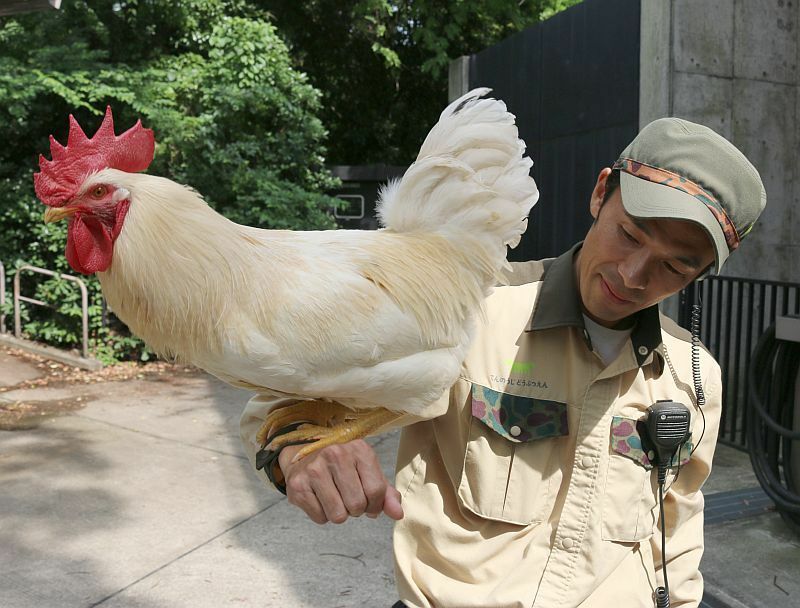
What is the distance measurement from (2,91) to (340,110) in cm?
776

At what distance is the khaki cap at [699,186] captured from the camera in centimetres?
150

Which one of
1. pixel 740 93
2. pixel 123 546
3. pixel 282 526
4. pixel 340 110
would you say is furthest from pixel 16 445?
pixel 340 110

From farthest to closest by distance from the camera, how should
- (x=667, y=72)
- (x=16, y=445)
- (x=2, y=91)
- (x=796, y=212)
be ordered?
(x=2, y=91)
(x=796, y=212)
(x=667, y=72)
(x=16, y=445)

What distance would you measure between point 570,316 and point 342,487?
0.75 m

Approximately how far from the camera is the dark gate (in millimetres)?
7223

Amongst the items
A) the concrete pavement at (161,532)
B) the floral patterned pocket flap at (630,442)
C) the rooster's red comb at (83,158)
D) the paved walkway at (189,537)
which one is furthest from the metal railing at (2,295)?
the floral patterned pocket flap at (630,442)

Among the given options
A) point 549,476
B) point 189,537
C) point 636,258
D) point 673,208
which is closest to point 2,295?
point 189,537

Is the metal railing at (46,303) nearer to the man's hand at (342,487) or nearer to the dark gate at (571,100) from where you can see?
the dark gate at (571,100)

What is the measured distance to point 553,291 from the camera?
74.0 inches

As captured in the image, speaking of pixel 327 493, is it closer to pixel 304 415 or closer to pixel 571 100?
pixel 304 415

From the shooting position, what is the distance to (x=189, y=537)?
4.56 meters

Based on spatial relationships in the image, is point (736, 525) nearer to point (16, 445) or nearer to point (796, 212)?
point (796, 212)

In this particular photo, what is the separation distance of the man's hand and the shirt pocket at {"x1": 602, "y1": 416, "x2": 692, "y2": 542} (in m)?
0.60

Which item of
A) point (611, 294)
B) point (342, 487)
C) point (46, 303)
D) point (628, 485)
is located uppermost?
point (611, 294)
